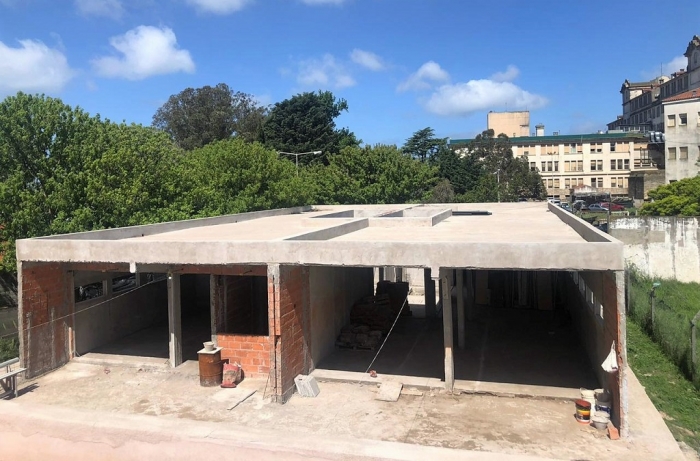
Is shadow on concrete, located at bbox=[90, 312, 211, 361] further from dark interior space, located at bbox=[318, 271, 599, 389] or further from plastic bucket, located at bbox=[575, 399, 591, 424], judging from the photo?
plastic bucket, located at bbox=[575, 399, 591, 424]

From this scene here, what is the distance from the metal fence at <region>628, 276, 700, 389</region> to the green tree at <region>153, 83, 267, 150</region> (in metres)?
46.9

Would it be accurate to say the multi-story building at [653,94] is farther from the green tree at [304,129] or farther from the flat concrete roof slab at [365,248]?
the flat concrete roof slab at [365,248]

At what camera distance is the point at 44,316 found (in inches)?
516

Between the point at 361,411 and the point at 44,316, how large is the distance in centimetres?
821

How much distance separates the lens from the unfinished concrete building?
10.5m

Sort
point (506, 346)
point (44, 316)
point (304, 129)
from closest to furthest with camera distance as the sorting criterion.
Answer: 1. point (44, 316)
2. point (506, 346)
3. point (304, 129)

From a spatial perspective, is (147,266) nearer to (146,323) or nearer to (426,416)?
(146,323)

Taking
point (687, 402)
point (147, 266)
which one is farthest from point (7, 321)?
point (687, 402)

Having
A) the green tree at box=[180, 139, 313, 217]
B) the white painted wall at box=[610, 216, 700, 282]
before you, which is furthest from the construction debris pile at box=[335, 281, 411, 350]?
the white painted wall at box=[610, 216, 700, 282]

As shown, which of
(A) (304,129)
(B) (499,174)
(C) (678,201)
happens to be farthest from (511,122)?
(C) (678,201)

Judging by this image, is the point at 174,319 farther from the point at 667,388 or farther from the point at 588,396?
the point at 667,388

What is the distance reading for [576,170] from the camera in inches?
3100

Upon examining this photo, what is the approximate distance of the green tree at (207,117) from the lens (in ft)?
200

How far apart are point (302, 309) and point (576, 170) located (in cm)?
7557
